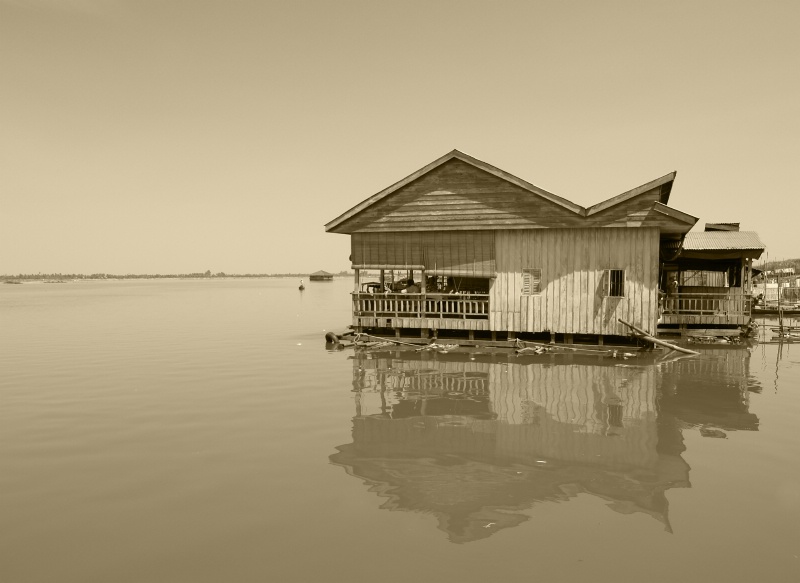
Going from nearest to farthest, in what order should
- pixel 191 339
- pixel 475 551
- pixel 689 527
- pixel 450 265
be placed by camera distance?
pixel 475 551 → pixel 689 527 → pixel 450 265 → pixel 191 339

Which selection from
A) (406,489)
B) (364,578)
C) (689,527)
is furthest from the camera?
(406,489)

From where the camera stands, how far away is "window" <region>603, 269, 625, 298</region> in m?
19.3

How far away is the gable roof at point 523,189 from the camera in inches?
719

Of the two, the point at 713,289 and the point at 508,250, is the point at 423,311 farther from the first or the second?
the point at 713,289

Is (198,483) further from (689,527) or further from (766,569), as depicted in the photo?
(766,569)

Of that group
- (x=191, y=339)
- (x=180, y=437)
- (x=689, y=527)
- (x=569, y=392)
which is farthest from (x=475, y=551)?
(x=191, y=339)

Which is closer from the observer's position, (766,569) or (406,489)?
(766,569)

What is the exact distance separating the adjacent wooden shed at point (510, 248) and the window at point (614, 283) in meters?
0.04

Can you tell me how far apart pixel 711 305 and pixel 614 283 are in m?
8.26

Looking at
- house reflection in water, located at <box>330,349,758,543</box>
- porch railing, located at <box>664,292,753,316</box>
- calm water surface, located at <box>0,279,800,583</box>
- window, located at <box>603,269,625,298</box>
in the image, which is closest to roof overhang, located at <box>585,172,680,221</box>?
window, located at <box>603,269,625,298</box>

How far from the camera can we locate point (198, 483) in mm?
7977

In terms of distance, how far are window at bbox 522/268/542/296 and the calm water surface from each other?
4.65 m

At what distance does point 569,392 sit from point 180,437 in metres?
9.80

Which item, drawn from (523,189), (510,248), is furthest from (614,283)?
(523,189)
